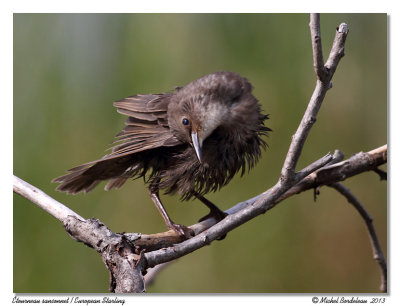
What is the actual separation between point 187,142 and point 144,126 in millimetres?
314

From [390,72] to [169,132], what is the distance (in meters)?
1.05

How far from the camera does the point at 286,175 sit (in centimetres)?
198

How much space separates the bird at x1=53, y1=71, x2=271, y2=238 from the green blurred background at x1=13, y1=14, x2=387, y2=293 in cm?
28

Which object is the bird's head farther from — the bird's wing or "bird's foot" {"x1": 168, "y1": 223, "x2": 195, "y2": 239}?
"bird's foot" {"x1": 168, "y1": 223, "x2": 195, "y2": 239}

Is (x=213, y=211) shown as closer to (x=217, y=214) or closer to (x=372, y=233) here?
(x=217, y=214)

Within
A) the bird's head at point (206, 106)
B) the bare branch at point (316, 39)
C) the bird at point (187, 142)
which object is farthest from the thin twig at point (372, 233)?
the bare branch at point (316, 39)

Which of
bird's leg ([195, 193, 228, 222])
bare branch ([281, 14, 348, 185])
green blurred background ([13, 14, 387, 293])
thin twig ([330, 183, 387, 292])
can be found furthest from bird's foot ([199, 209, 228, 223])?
bare branch ([281, 14, 348, 185])

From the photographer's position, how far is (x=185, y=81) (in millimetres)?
3074

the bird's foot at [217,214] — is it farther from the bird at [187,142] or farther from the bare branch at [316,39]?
the bare branch at [316,39]

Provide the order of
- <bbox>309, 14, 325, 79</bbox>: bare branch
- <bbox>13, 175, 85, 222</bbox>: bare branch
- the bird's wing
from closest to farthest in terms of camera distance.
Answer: <bbox>309, 14, 325, 79</bbox>: bare branch < <bbox>13, 175, 85, 222</bbox>: bare branch < the bird's wing

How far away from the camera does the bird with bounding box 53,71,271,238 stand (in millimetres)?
2334

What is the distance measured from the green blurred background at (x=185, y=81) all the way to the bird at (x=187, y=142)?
0.28 metres

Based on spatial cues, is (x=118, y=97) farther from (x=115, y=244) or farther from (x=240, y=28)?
(x=115, y=244)

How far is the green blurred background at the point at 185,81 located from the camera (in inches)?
108
